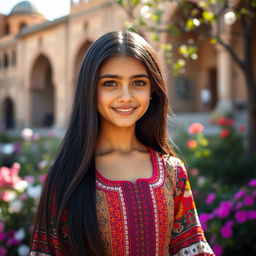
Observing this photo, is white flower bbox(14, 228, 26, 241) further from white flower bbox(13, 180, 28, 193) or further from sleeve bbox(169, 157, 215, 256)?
sleeve bbox(169, 157, 215, 256)

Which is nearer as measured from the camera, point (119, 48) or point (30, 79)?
point (119, 48)

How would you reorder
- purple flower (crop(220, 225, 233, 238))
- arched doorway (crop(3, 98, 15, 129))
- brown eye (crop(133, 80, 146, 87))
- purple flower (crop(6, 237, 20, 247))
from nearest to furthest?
brown eye (crop(133, 80, 146, 87))
purple flower (crop(220, 225, 233, 238))
purple flower (crop(6, 237, 20, 247))
arched doorway (crop(3, 98, 15, 129))

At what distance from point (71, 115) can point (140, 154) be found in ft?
1.01

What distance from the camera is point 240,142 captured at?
217 inches

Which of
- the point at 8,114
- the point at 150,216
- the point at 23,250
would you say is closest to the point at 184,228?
the point at 150,216

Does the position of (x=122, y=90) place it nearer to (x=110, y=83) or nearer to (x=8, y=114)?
(x=110, y=83)

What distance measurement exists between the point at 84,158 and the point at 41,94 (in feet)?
52.9

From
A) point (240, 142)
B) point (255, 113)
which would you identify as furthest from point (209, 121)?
point (255, 113)

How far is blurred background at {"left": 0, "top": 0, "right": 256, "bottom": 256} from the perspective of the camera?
10.2ft

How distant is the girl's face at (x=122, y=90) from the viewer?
1.24 m

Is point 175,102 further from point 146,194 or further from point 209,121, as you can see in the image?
point 146,194

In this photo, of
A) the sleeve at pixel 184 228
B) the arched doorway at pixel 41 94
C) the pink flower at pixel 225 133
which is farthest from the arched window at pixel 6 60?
the sleeve at pixel 184 228

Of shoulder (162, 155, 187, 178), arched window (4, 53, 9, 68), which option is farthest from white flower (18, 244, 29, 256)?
arched window (4, 53, 9, 68)

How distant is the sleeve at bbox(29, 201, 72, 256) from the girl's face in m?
0.38
